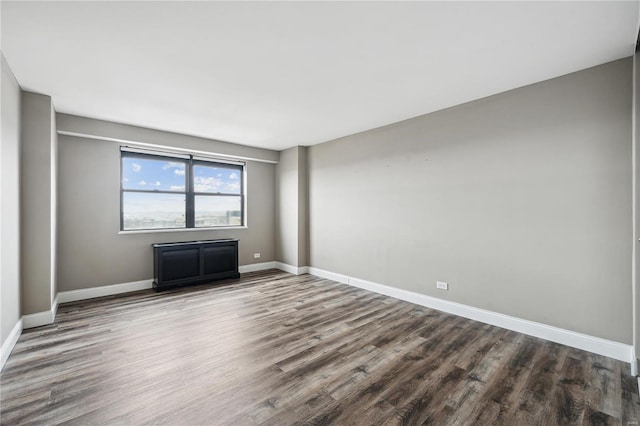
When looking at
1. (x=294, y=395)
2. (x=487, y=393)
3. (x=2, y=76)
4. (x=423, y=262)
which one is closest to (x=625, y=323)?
(x=487, y=393)

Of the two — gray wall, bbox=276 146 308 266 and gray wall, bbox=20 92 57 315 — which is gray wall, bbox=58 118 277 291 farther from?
gray wall, bbox=276 146 308 266

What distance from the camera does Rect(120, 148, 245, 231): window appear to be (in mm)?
4621

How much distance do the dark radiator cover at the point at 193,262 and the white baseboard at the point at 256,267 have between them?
0.43m

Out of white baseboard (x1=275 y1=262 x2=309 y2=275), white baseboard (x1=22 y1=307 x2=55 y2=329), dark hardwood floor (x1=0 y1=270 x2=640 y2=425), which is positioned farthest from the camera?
white baseboard (x1=275 y1=262 x2=309 y2=275)

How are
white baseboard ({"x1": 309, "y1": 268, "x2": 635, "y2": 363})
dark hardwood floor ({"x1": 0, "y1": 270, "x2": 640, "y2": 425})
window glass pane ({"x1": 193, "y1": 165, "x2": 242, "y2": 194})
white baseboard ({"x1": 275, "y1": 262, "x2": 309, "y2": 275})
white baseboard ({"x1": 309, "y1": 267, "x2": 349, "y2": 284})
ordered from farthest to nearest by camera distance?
white baseboard ({"x1": 275, "y1": 262, "x2": 309, "y2": 275})
window glass pane ({"x1": 193, "y1": 165, "x2": 242, "y2": 194})
white baseboard ({"x1": 309, "y1": 267, "x2": 349, "y2": 284})
white baseboard ({"x1": 309, "y1": 268, "x2": 635, "y2": 363})
dark hardwood floor ({"x1": 0, "y1": 270, "x2": 640, "y2": 425})

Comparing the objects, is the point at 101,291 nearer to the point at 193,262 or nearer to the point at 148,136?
the point at 193,262

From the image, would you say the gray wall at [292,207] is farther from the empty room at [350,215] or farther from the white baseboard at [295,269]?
the empty room at [350,215]

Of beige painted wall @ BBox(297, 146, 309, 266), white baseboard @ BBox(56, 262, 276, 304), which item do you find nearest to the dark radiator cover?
white baseboard @ BBox(56, 262, 276, 304)

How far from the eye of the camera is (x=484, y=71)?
2672mm

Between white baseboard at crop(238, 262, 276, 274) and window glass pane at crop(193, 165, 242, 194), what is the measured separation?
1.56 m

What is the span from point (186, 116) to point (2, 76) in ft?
5.74

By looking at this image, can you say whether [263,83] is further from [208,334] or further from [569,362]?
[569,362]

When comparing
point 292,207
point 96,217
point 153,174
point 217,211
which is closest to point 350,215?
point 292,207

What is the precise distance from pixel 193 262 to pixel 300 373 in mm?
3333
